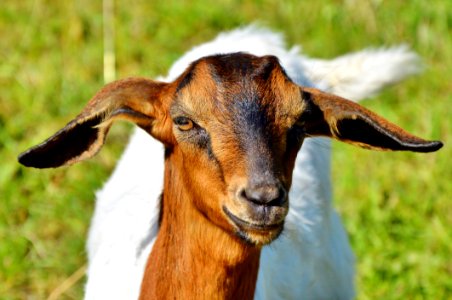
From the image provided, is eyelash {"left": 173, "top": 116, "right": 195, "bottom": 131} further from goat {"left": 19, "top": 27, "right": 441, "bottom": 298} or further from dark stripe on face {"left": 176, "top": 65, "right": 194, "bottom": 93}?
dark stripe on face {"left": 176, "top": 65, "right": 194, "bottom": 93}

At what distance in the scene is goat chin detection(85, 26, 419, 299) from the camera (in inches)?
213

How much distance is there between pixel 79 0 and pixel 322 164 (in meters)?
3.45

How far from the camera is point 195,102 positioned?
4516 millimetres

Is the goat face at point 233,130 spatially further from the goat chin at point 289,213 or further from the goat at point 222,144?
the goat chin at point 289,213

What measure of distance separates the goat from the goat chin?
550 millimetres

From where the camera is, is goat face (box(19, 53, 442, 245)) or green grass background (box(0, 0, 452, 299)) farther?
green grass background (box(0, 0, 452, 299))

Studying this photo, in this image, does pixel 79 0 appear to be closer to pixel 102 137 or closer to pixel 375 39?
pixel 375 39

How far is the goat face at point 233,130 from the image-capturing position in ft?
14.2

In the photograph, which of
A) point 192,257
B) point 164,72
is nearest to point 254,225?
point 192,257

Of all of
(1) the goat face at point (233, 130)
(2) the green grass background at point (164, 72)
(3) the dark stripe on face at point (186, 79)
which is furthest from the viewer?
(2) the green grass background at point (164, 72)

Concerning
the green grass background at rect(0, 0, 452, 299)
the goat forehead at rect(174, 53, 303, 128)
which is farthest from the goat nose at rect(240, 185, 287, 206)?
the green grass background at rect(0, 0, 452, 299)

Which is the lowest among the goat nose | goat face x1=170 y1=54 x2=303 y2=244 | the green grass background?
the goat nose

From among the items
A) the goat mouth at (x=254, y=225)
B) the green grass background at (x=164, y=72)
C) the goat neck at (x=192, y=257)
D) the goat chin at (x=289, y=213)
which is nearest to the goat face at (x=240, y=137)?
the goat mouth at (x=254, y=225)

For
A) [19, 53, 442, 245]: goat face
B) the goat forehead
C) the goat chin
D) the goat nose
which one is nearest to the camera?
the goat nose
